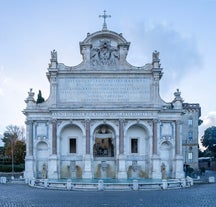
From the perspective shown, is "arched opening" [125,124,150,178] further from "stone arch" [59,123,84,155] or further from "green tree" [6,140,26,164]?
"green tree" [6,140,26,164]

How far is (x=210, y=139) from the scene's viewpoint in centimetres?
8612

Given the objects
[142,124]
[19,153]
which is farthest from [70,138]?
[19,153]

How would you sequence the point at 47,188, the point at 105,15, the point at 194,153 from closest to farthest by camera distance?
the point at 47,188
the point at 105,15
the point at 194,153

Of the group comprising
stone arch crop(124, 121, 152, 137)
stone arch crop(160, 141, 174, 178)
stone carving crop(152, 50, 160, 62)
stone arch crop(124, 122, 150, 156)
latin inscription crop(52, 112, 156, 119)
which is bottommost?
stone arch crop(160, 141, 174, 178)

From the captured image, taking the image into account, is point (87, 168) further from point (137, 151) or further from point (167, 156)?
point (167, 156)

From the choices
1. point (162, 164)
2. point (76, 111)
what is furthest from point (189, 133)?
point (76, 111)

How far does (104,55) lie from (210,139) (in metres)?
47.9

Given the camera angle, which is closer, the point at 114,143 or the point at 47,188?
the point at 47,188

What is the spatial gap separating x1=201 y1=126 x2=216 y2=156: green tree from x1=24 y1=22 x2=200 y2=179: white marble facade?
4217 cm

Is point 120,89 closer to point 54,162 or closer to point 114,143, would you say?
point 114,143

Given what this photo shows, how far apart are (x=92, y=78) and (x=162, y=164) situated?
13.2 m

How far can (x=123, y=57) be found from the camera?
46.5 metres

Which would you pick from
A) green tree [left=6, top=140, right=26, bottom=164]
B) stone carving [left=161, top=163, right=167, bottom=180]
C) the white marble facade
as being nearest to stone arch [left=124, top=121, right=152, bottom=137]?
the white marble facade

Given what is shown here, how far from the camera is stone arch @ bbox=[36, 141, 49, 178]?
4559cm
